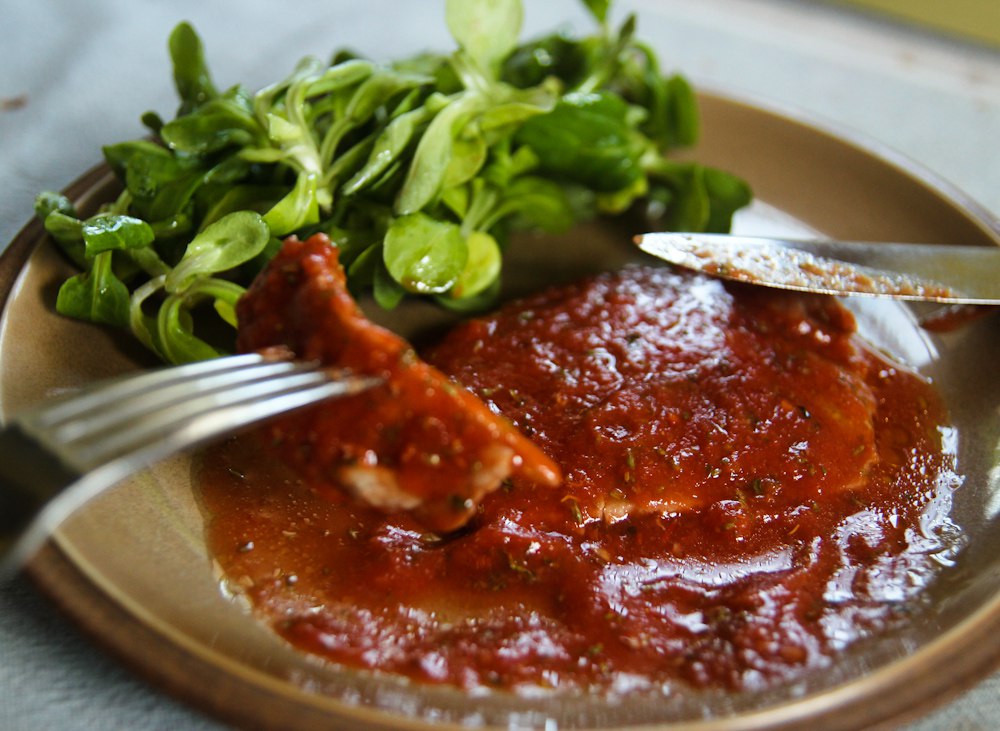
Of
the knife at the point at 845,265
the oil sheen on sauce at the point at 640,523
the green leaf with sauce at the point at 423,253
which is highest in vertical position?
the green leaf with sauce at the point at 423,253

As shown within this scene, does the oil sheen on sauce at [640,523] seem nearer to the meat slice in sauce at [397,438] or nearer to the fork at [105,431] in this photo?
the meat slice in sauce at [397,438]

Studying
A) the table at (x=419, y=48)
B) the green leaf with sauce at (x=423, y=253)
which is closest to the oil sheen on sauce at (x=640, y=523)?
the green leaf with sauce at (x=423, y=253)

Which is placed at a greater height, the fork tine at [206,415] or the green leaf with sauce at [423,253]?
the fork tine at [206,415]

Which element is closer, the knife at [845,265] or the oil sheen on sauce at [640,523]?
the oil sheen on sauce at [640,523]

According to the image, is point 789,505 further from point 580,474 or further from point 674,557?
point 580,474

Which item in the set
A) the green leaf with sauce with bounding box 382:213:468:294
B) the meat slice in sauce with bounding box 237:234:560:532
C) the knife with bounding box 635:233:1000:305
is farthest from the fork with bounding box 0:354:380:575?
the knife with bounding box 635:233:1000:305

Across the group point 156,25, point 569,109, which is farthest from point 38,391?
point 156,25

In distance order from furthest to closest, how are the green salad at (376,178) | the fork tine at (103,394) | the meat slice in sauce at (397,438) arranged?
the green salad at (376,178) < the meat slice in sauce at (397,438) < the fork tine at (103,394)

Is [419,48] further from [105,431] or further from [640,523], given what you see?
[105,431]
